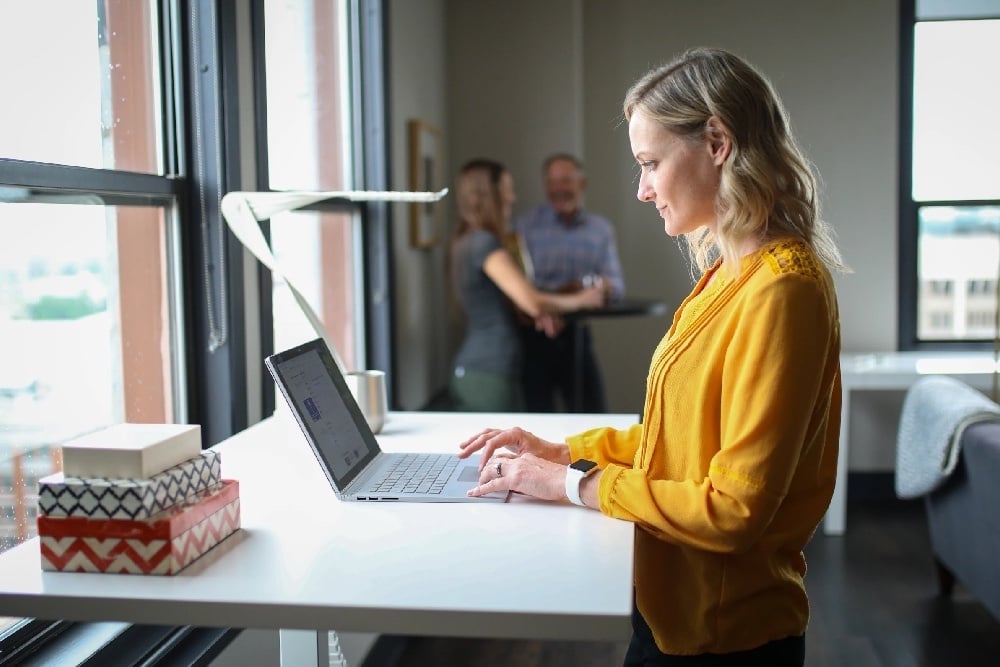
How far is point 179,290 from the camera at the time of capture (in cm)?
215

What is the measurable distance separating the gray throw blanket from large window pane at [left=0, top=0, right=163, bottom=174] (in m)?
2.28

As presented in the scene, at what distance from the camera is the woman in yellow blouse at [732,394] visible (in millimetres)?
1200

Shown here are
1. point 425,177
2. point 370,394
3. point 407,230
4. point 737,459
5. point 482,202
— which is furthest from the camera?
point 425,177

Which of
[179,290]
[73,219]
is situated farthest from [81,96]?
[179,290]

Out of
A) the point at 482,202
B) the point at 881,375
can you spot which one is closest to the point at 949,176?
the point at 881,375

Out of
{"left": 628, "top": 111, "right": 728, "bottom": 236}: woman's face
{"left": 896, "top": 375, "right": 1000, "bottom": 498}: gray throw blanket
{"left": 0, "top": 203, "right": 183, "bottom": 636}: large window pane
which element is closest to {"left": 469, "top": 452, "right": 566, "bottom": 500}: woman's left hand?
{"left": 628, "top": 111, "right": 728, "bottom": 236}: woman's face

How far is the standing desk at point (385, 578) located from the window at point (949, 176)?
390 cm

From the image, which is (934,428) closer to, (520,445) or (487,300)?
(487,300)

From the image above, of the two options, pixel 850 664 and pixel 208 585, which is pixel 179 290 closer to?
pixel 208 585

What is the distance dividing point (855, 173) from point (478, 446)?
3704 millimetres

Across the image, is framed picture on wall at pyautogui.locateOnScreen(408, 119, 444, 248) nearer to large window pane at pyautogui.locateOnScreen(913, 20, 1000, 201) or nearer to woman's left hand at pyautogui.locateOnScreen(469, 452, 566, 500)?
large window pane at pyautogui.locateOnScreen(913, 20, 1000, 201)

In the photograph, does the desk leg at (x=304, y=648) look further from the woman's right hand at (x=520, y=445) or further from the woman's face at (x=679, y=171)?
the woman's face at (x=679, y=171)

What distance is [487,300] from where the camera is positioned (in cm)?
361

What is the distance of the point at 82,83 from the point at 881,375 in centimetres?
337
